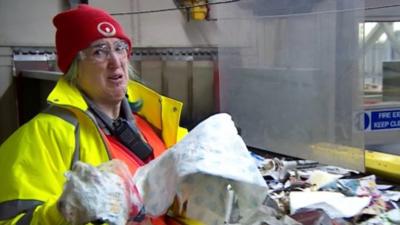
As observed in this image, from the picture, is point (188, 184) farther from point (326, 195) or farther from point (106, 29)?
point (326, 195)

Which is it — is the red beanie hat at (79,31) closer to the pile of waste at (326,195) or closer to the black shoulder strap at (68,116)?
the black shoulder strap at (68,116)

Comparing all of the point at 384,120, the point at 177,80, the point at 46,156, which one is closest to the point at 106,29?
the point at 46,156

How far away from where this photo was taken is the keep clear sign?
114 inches

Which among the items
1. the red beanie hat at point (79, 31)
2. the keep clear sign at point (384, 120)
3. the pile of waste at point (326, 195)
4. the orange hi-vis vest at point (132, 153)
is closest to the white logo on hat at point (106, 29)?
the red beanie hat at point (79, 31)

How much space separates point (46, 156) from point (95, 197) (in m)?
0.27

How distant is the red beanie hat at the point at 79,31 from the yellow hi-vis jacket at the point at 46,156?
9 cm

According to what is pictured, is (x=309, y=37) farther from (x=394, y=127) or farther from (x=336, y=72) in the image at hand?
(x=394, y=127)

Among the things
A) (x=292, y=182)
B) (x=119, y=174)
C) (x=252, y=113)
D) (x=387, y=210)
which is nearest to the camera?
(x=119, y=174)

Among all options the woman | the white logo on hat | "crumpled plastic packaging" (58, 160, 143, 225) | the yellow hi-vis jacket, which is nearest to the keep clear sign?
the woman

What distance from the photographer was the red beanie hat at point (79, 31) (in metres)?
1.19

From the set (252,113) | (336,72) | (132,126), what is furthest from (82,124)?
(252,113)

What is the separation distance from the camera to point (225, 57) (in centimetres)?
230

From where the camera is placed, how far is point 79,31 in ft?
3.93

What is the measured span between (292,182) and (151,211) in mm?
1036
